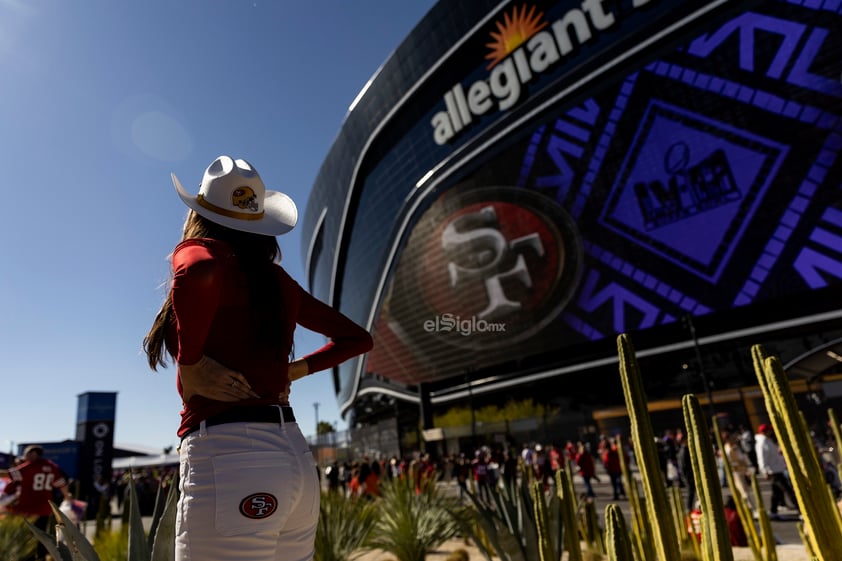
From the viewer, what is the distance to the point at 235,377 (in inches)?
46.9

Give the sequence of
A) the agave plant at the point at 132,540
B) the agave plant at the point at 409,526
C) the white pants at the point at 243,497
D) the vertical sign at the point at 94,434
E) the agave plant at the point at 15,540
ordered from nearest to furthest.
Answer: the white pants at the point at 243,497 → the agave plant at the point at 132,540 → the agave plant at the point at 15,540 → the agave plant at the point at 409,526 → the vertical sign at the point at 94,434

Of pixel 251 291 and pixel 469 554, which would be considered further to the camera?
pixel 469 554

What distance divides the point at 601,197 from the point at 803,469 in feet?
80.5

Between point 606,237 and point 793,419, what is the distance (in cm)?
2413

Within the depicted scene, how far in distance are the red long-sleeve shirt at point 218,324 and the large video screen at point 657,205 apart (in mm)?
23935

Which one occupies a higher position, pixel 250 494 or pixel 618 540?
pixel 250 494

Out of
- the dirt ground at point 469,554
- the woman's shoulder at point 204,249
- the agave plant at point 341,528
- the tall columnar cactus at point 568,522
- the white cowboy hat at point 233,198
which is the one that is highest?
the white cowboy hat at point 233,198

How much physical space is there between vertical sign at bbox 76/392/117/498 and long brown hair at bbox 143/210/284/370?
24659mm

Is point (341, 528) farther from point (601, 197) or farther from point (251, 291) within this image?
point (601, 197)

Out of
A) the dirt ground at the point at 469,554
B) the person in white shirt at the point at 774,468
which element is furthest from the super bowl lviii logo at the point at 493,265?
the dirt ground at the point at 469,554

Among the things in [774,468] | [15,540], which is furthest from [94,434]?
[774,468]

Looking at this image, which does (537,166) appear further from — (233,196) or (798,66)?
(233,196)

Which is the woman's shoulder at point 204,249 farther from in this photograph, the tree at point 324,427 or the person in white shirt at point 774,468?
the tree at point 324,427

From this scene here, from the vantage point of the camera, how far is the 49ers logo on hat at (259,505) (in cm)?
107
